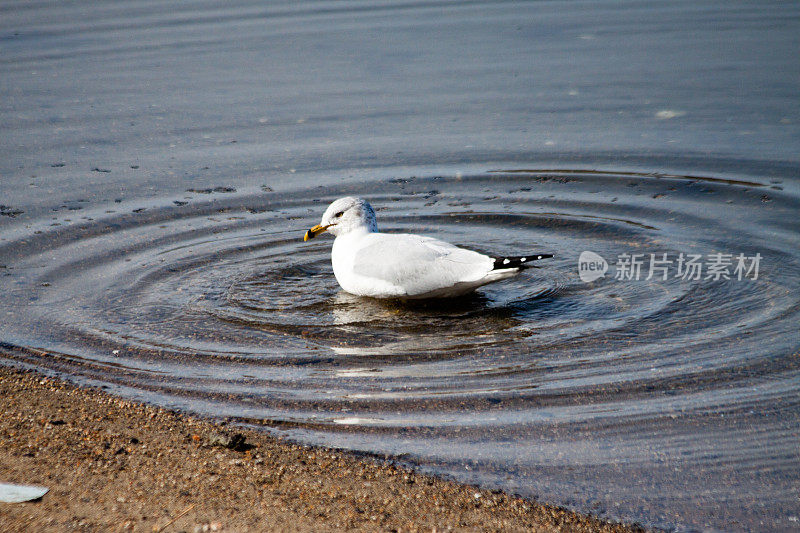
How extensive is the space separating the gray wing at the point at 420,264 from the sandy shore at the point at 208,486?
7.13 ft

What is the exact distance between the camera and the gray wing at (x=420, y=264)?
6.67 meters

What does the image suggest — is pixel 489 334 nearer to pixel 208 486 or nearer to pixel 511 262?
pixel 511 262

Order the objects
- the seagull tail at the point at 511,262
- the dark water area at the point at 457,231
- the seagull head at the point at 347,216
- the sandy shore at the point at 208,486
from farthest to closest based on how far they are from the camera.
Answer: the seagull head at the point at 347,216, the seagull tail at the point at 511,262, the dark water area at the point at 457,231, the sandy shore at the point at 208,486

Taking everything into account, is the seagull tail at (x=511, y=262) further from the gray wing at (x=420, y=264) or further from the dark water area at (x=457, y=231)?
the dark water area at (x=457, y=231)

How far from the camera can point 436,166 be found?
9.95m

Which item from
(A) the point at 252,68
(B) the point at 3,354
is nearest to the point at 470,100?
(A) the point at 252,68

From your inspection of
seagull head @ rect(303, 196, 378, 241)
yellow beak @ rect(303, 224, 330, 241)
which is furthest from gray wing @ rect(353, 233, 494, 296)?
yellow beak @ rect(303, 224, 330, 241)

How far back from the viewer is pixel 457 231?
8250mm

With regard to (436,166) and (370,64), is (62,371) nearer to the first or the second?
(436,166)

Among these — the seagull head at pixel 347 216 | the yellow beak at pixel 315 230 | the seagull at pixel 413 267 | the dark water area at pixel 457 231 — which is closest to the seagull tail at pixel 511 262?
the seagull at pixel 413 267

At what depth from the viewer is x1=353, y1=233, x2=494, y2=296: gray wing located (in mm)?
6668

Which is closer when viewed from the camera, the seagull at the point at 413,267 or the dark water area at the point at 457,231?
the dark water area at the point at 457,231

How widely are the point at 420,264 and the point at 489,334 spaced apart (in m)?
0.79

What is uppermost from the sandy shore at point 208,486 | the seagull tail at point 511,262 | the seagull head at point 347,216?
the seagull head at point 347,216
